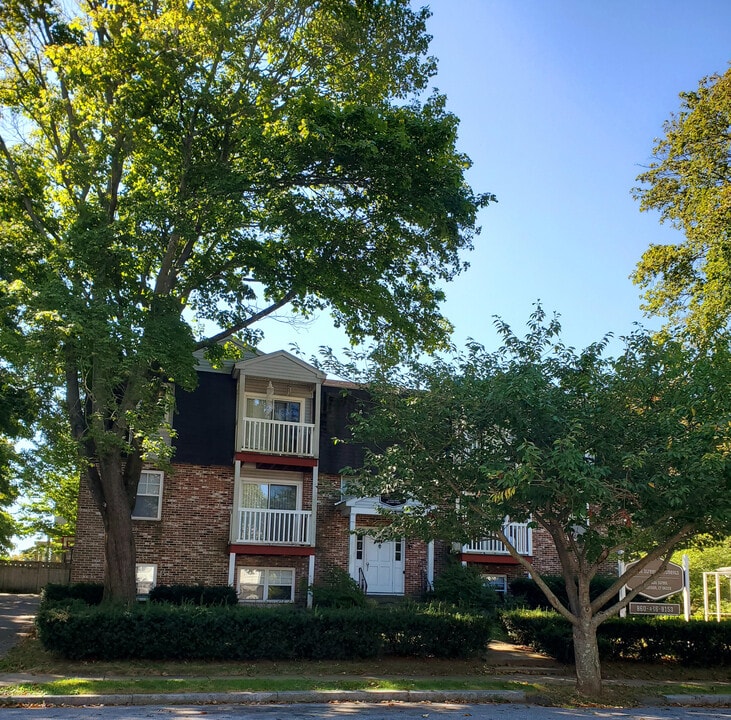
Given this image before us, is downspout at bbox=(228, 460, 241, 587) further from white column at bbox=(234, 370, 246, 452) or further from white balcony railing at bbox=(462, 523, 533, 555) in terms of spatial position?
white balcony railing at bbox=(462, 523, 533, 555)

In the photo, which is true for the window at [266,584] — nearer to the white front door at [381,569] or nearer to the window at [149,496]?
the white front door at [381,569]

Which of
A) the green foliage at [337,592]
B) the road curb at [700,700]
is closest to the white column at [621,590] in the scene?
the road curb at [700,700]

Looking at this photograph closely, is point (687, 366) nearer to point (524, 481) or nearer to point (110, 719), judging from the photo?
point (524, 481)

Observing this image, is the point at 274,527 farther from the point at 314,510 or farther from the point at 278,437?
the point at 278,437

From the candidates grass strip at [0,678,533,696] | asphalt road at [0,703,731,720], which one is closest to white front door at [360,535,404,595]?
grass strip at [0,678,533,696]

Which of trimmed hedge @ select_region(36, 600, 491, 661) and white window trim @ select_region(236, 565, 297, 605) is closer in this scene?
trimmed hedge @ select_region(36, 600, 491, 661)

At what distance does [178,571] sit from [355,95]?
13.9 m

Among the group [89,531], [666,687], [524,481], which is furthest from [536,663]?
[89,531]

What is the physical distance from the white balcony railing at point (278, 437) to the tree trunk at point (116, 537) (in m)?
6.49

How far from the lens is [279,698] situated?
11.7 m

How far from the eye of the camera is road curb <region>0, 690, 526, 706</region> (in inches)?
427

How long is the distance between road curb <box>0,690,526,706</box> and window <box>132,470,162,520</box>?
11.1m

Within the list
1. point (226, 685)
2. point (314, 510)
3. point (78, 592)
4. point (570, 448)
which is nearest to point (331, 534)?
point (314, 510)

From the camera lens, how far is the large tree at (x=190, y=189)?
14719 mm
